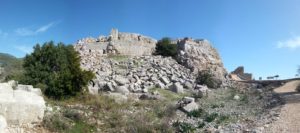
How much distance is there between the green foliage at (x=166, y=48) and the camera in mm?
30266

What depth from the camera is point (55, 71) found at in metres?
17.8

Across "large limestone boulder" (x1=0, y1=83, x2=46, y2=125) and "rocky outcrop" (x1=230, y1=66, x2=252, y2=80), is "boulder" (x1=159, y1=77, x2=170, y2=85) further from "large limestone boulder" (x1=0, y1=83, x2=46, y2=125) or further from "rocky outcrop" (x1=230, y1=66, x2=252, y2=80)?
"rocky outcrop" (x1=230, y1=66, x2=252, y2=80)

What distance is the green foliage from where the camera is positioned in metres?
30.3

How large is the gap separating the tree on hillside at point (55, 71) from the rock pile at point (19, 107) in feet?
12.9

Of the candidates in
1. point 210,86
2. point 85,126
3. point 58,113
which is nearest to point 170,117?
point 85,126

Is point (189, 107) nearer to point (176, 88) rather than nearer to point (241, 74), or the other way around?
point (176, 88)

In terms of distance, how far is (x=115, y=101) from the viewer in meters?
14.6

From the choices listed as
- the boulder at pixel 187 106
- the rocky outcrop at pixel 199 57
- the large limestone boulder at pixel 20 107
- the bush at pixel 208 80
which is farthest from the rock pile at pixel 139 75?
the large limestone boulder at pixel 20 107

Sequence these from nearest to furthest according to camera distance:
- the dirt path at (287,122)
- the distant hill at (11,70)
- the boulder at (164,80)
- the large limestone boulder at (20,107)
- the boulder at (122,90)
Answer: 1. the large limestone boulder at (20,107)
2. the dirt path at (287,122)
3. the boulder at (122,90)
4. the distant hill at (11,70)
5. the boulder at (164,80)

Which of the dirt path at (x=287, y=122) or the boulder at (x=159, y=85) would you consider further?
the boulder at (x=159, y=85)

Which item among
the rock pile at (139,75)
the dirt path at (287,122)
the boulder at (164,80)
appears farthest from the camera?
the boulder at (164,80)

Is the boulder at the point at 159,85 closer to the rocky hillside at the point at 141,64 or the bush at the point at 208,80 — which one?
the rocky hillside at the point at 141,64

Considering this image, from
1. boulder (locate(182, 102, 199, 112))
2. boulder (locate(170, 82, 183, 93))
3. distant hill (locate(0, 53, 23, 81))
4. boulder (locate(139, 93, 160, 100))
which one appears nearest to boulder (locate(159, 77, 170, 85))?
boulder (locate(170, 82, 183, 93))

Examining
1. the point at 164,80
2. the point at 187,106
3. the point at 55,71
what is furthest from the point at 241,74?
the point at 55,71
